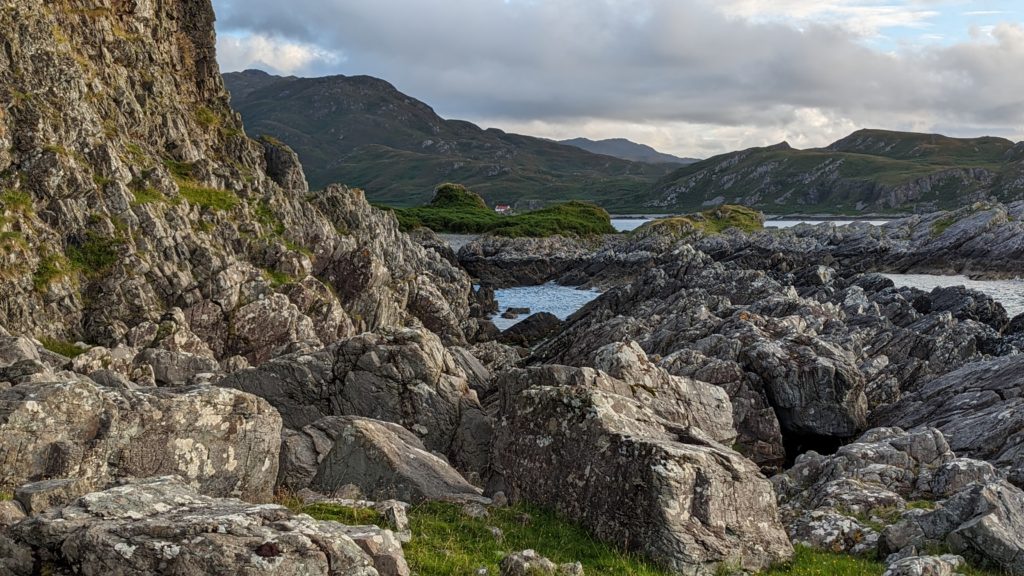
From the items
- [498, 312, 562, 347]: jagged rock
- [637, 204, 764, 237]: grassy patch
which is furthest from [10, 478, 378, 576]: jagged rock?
[637, 204, 764, 237]: grassy patch

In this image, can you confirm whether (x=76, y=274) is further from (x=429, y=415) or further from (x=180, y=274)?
(x=429, y=415)

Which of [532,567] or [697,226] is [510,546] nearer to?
[532,567]

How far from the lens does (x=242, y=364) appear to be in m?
44.7

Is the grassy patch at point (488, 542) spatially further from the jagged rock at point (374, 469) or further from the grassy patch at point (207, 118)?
the grassy patch at point (207, 118)

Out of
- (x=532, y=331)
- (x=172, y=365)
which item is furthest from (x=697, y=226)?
(x=172, y=365)

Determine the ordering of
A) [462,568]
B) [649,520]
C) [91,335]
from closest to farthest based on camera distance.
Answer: [462,568], [649,520], [91,335]

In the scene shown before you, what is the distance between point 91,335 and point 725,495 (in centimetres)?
4928

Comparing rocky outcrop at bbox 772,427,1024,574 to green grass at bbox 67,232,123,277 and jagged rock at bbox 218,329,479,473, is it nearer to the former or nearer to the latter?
jagged rock at bbox 218,329,479,473

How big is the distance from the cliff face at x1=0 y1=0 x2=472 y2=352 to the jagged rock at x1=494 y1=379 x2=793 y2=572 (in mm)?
40625

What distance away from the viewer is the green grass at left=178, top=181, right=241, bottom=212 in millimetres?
67562

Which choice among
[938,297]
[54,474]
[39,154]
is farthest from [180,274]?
[938,297]

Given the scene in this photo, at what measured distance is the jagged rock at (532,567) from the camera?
11.7 m

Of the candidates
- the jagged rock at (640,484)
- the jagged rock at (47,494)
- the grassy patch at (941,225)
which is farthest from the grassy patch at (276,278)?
the grassy patch at (941,225)

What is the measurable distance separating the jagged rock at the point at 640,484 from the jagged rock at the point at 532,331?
2175 inches
